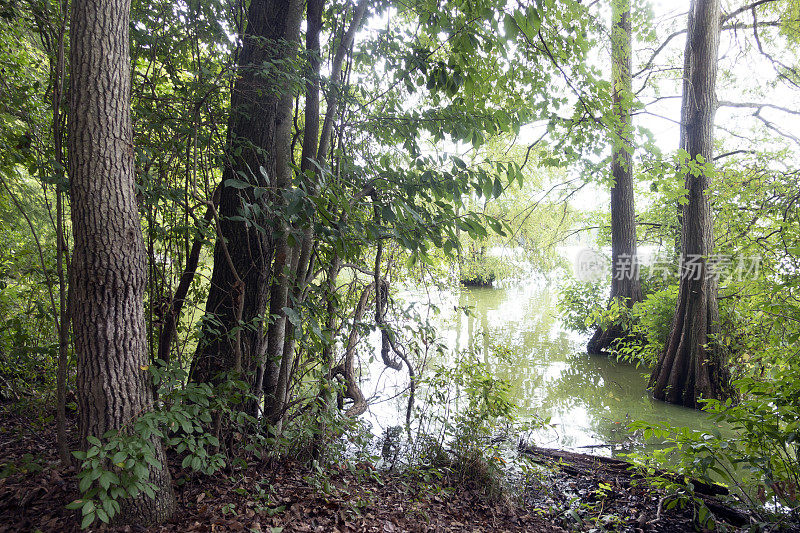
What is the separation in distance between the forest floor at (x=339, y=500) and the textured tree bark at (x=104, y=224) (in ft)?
1.56

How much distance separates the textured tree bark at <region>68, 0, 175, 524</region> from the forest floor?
1.56 ft

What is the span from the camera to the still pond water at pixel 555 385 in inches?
194

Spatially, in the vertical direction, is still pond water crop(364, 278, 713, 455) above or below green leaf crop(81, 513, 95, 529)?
below

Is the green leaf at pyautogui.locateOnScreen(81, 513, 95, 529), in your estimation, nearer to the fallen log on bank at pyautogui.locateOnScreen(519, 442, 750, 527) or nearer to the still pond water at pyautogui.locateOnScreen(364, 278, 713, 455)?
the still pond water at pyautogui.locateOnScreen(364, 278, 713, 455)

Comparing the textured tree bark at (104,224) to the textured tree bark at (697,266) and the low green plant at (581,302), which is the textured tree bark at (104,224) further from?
the low green plant at (581,302)

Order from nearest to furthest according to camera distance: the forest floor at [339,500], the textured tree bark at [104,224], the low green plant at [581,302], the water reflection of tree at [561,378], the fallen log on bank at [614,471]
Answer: the textured tree bark at [104,224]
the forest floor at [339,500]
the fallen log on bank at [614,471]
the water reflection of tree at [561,378]
the low green plant at [581,302]

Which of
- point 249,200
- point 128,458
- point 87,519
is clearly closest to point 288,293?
point 249,200

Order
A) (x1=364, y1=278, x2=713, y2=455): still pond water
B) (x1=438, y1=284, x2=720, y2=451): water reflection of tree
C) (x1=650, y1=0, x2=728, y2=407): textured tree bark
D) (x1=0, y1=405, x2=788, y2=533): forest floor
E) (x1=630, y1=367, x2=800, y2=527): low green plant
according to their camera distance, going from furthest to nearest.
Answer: (x1=650, y1=0, x2=728, y2=407): textured tree bark < (x1=438, y1=284, x2=720, y2=451): water reflection of tree < (x1=364, y1=278, x2=713, y2=455): still pond water < (x1=630, y1=367, x2=800, y2=527): low green plant < (x1=0, y1=405, x2=788, y2=533): forest floor

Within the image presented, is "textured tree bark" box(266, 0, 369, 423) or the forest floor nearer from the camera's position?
the forest floor

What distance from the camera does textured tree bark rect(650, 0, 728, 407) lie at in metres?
5.67

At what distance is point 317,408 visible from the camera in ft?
9.43

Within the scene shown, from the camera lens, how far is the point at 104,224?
177 centimetres

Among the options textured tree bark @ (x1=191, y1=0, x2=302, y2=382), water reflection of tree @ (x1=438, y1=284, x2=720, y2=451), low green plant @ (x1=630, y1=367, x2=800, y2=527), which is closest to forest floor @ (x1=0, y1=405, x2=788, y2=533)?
low green plant @ (x1=630, y1=367, x2=800, y2=527)

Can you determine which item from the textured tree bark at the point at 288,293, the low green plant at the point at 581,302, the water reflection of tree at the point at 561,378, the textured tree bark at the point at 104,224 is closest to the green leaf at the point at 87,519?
the textured tree bark at the point at 104,224
